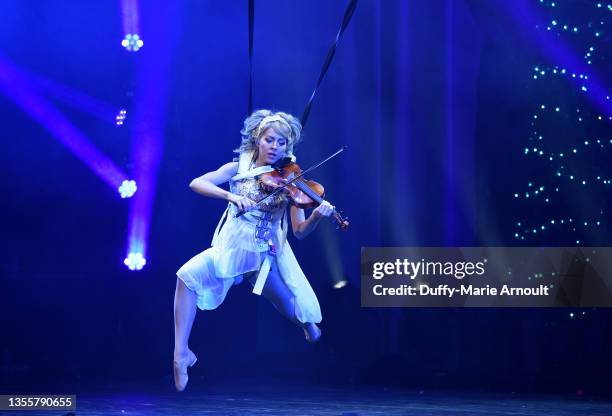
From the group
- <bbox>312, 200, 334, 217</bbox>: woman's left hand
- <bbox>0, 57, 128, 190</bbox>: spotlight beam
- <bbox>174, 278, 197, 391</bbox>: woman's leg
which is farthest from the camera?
<bbox>0, 57, 128, 190</bbox>: spotlight beam

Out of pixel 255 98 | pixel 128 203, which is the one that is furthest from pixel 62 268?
pixel 255 98

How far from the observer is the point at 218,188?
4.26 metres

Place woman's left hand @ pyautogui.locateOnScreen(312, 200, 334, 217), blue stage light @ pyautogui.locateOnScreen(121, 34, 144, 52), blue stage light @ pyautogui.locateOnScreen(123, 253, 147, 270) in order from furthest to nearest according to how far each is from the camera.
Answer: blue stage light @ pyautogui.locateOnScreen(121, 34, 144, 52) < blue stage light @ pyautogui.locateOnScreen(123, 253, 147, 270) < woman's left hand @ pyautogui.locateOnScreen(312, 200, 334, 217)

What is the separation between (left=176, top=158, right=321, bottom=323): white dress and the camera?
428cm

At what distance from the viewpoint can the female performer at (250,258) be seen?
14.0ft

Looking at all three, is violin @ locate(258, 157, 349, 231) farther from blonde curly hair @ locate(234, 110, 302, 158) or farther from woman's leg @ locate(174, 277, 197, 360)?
woman's leg @ locate(174, 277, 197, 360)

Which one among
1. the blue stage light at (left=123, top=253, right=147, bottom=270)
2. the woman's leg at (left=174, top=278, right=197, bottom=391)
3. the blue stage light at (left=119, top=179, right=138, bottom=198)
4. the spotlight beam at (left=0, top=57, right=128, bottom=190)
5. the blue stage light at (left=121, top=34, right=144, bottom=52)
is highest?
the blue stage light at (left=121, top=34, right=144, bottom=52)

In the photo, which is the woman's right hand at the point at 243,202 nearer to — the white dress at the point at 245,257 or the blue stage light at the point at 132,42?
the white dress at the point at 245,257

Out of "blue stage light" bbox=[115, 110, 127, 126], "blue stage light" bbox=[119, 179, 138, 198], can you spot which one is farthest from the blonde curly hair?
"blue stage light" bbox=[115, 110, 127, 126]

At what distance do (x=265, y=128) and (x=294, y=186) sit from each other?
0.50 meters

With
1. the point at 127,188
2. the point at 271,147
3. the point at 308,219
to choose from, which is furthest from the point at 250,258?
the point at 127,188

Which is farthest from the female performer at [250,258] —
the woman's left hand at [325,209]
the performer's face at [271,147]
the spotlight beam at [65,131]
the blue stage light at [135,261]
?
the spotlight beam at [65,131]

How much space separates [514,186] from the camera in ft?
22.9

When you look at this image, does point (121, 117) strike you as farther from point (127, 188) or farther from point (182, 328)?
point (182, 328)
